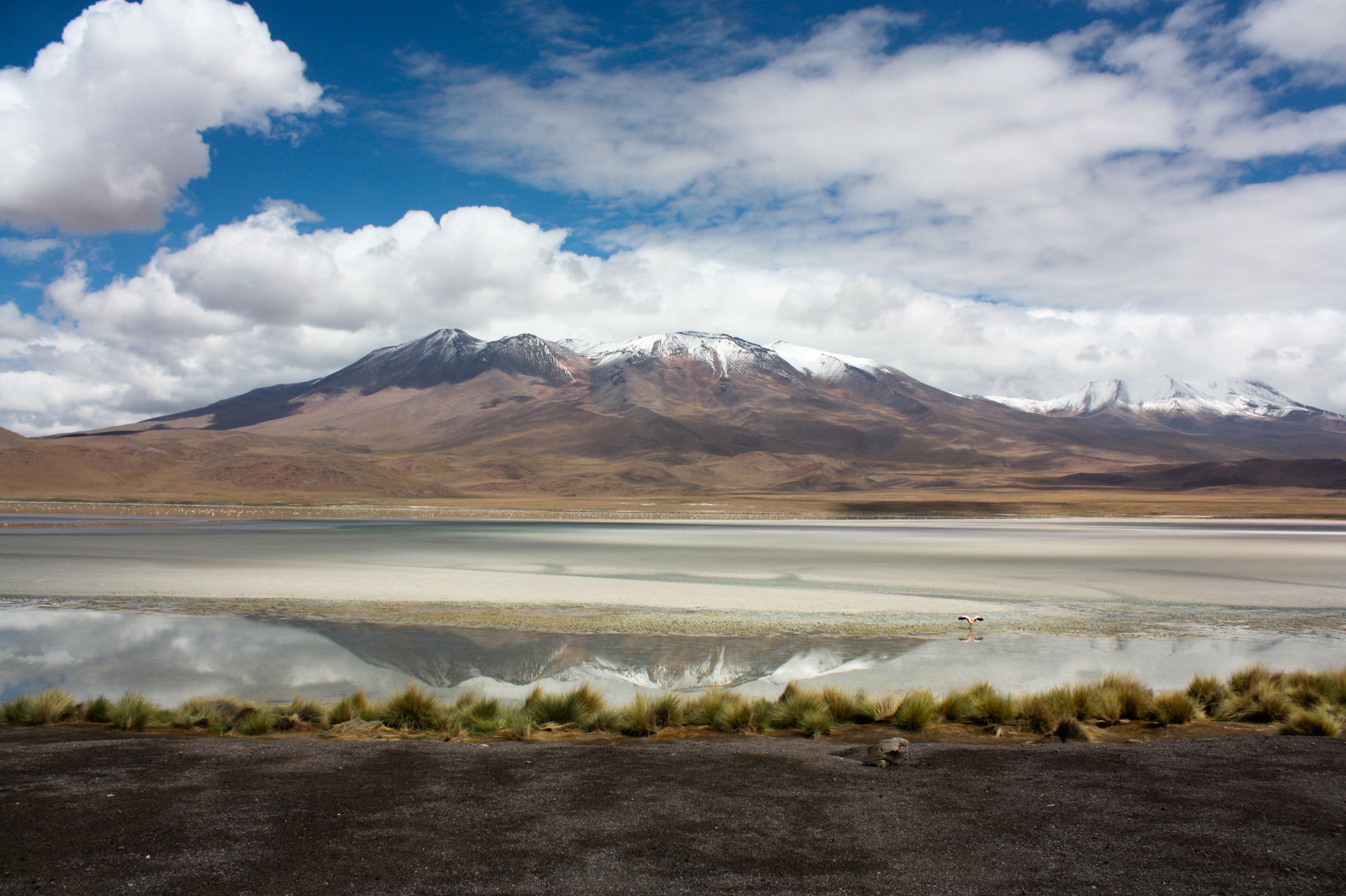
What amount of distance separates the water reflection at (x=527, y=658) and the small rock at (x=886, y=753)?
4061 millimetres

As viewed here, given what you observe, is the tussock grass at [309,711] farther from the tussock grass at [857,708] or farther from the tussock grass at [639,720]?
the tussock grass at [857,708]

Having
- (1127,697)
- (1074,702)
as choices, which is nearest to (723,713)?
(1074,702)

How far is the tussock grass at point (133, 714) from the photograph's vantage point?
29.9ft

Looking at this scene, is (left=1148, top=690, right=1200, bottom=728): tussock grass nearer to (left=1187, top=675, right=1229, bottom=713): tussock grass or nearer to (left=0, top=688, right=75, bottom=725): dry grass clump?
(left=1187, top=675, right=1229, bottom=713): tussock grass

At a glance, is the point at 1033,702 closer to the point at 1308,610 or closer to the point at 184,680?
the point at 184,680

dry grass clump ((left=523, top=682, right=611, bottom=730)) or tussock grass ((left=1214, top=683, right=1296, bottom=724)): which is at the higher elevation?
tussock grass ((left=1214, top=683, right=1296, bottom=724))

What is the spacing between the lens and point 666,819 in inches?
239

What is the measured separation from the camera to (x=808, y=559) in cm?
3325

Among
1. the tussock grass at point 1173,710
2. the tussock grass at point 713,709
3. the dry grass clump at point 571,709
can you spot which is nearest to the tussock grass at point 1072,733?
the tussock grass at point 1173,710

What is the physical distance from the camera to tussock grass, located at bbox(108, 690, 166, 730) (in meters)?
9.12

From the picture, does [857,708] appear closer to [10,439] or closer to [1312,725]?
[1312,725]

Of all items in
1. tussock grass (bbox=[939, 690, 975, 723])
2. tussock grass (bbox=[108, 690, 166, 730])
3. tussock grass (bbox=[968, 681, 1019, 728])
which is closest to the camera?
tussock grass (bbox=[108, 690, 166, 730])

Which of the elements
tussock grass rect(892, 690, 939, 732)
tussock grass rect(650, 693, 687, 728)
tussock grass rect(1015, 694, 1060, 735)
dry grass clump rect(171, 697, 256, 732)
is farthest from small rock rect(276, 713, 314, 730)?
tussock grass rect(1015, 694, 1060, 735)

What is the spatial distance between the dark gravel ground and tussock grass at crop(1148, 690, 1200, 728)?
1.47 metres
